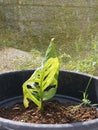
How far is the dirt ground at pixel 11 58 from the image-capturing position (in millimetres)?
3458

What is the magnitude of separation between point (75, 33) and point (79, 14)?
0.93 ft

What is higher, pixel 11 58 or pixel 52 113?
pixel 52 113

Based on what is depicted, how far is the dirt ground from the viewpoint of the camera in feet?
11.3

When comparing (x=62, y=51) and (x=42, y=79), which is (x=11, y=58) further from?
(x=42, y=79)

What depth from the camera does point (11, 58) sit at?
3.80 m

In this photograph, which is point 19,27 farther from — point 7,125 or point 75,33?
point 7,125

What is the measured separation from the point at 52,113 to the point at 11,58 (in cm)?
238

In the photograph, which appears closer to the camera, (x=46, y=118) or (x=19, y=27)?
(x=46, y=118)

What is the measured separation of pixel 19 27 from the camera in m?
5.05

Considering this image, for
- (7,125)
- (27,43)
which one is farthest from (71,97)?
(27,43)

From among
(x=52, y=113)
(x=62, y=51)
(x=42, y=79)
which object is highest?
(x=42, y=79)

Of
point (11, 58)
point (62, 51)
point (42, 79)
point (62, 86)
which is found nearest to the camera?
point (42, 79)

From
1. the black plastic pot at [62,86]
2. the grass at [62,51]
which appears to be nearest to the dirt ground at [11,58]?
the grass at [62,51]

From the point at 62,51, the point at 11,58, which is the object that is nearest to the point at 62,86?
the point at 11,58
